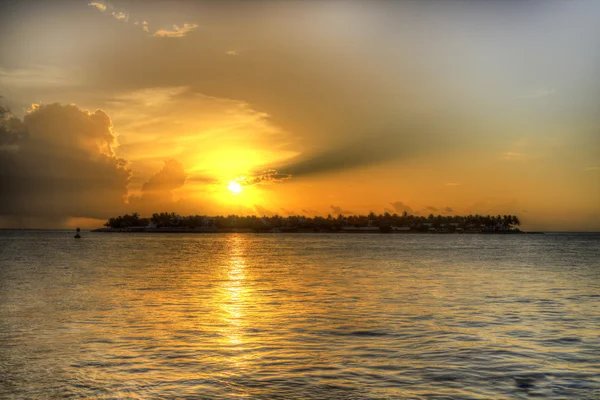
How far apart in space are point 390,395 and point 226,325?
14268mm

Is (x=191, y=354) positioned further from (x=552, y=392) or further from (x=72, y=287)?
(x=72, y=287)

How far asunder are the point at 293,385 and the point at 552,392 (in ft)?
25.6

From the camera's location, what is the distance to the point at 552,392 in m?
17.1

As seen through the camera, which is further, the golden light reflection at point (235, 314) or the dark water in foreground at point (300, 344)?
the golden light reflection at point (235, 314)

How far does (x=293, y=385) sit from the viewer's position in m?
17.6

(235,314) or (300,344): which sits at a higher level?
(300,344)

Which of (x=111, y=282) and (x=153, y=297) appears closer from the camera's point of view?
(x=153, y=297)

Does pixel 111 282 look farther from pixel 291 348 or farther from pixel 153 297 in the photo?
pixel 291 348

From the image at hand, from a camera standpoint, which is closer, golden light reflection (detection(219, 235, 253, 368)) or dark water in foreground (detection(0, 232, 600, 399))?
dark water in foreground (detection(0, 232, 600, 399))

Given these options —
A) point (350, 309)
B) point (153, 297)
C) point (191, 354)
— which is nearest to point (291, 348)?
point (191, 354)

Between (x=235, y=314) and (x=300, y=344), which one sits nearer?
(x=300, y=344)

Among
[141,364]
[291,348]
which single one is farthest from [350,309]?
[141,364]

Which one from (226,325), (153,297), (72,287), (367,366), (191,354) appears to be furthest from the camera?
(72,287)

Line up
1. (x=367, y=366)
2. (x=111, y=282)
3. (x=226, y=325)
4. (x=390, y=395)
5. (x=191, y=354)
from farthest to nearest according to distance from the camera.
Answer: (x=111, y=282), (x=226, y=325), (x=191, y=354), (x=367, y=366), (x=390, y=395)
